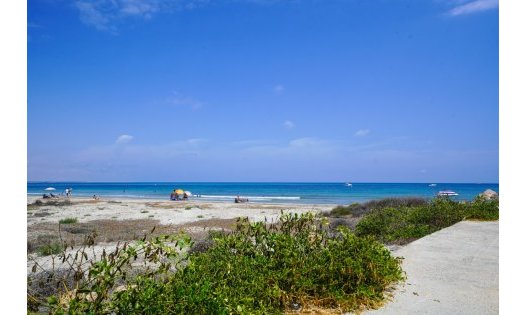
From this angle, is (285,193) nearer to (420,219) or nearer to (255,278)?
(420,219)

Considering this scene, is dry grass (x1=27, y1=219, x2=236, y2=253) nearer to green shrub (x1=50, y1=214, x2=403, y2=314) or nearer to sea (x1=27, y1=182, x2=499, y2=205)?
green shrub (x1=50, y1=214, x2=403, y2=314)

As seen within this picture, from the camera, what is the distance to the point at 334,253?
5.58 meters

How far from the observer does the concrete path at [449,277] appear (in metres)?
5.01

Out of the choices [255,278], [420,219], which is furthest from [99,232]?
[255,278]

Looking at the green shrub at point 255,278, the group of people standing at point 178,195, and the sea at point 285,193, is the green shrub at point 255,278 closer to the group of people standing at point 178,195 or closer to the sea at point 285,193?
the sea at point 285,193

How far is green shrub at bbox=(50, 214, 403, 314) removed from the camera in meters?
3.83

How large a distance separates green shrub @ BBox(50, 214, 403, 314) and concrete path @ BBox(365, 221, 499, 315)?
349 mm

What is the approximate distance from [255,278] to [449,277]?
3300 mm

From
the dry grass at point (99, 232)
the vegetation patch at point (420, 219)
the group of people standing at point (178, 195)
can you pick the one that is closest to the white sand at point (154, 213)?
the dry grass at point (99, 232)

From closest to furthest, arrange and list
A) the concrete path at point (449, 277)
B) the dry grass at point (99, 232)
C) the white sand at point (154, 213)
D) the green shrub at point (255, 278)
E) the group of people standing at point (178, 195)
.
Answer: the green shrub at point (255, 278)
the concrete path at point (449, 277)
the dry grass at point (99, 232)
the white sand at point (154, 213)
the group of people standing at point (178, 195)

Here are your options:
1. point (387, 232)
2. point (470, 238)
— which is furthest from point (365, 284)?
point (387, 232)

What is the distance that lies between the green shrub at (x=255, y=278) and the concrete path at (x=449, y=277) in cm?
35

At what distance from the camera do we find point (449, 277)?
636 cm
